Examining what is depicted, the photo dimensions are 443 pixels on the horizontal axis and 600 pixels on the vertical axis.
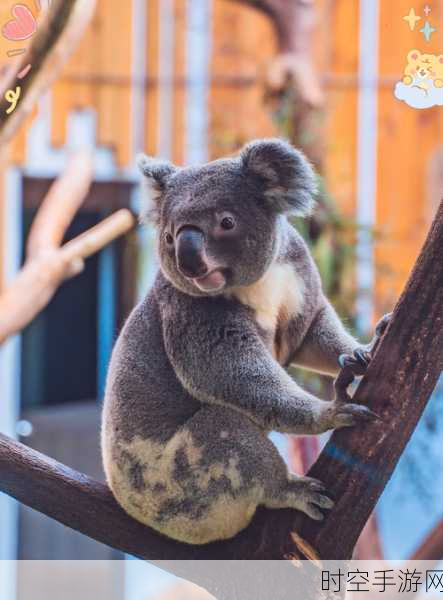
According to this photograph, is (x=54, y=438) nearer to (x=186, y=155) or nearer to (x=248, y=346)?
(x=186, y=155)

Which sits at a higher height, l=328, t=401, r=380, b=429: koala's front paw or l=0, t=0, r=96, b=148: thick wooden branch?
l=0, t=0, r=96, b=148: thick wooden branch

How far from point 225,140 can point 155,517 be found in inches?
71.9

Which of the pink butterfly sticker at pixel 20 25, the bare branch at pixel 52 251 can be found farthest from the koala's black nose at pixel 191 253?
the bare branch at pixel 52 251

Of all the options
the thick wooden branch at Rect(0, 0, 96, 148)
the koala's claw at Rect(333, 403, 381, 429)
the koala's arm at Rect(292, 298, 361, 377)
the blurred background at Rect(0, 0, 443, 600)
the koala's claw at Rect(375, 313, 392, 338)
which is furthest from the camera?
the blurred background at Rect(0, 0, 443, 600)

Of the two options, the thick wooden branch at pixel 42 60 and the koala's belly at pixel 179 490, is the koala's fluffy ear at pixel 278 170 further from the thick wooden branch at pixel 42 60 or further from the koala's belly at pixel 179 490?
the thick wooden branch at pixel 42 60

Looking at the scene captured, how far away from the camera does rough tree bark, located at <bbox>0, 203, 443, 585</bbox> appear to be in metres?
1.18

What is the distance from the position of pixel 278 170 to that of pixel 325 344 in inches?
13.1

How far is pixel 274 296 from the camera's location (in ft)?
4.55

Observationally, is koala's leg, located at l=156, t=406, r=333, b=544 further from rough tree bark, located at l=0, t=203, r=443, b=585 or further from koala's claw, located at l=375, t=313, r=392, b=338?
koala's claw, located at l=375, t=313, r=392, b=338

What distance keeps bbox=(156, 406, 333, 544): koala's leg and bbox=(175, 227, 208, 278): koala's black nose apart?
228mm

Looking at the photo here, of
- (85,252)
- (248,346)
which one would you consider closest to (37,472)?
(248,346)

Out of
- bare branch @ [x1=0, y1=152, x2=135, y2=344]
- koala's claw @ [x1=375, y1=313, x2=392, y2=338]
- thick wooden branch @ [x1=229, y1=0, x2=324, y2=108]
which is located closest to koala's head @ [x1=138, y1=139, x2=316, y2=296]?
koala's claw @ [x1=375, y1=313, x2=392, y2=338]

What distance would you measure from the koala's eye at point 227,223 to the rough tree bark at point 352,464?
10.8 inches

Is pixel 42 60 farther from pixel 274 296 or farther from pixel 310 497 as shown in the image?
pixel 310 497
